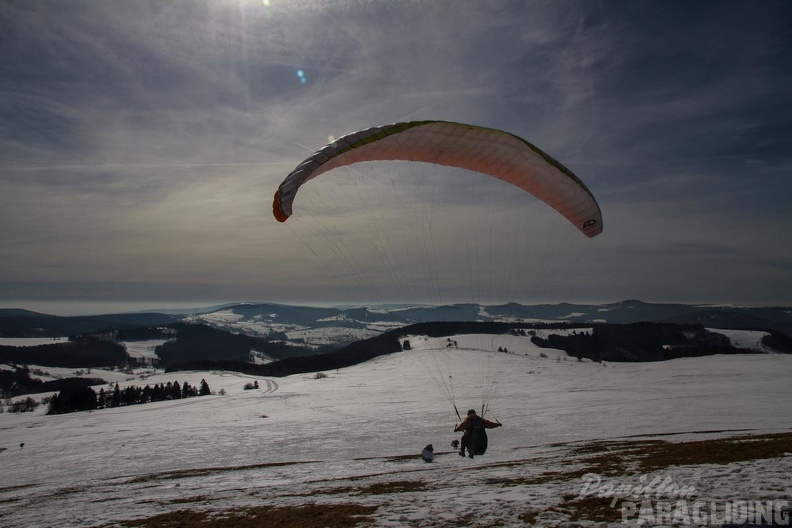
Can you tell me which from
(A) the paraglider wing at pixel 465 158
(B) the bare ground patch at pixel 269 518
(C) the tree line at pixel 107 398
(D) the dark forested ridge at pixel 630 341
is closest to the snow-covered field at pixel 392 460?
(B) the bare ground patch at pixel 269 518

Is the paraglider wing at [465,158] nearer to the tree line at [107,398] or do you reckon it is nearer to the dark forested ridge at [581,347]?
the tree line at [107,398]

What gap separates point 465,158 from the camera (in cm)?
1426

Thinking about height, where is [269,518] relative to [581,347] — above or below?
above

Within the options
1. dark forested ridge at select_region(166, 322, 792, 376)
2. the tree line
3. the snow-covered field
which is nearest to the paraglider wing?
the snow-covered field

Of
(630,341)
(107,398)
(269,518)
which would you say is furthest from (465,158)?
(630,341)

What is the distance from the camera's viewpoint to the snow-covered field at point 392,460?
7.47m

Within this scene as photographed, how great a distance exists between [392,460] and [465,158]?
42.5ft

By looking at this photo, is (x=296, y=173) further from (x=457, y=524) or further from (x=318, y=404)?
(x=318, y=404)

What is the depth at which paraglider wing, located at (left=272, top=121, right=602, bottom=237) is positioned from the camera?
1179cm

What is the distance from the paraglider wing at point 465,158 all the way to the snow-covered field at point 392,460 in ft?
26.4

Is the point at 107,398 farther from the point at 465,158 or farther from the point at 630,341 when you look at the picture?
the point at 630,341

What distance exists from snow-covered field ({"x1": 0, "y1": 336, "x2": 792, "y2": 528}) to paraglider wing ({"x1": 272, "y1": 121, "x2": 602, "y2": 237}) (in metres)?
8.04

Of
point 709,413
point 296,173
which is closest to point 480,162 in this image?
point 296,173

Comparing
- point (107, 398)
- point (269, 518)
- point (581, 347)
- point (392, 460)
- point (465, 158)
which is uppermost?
point (465, 158)
